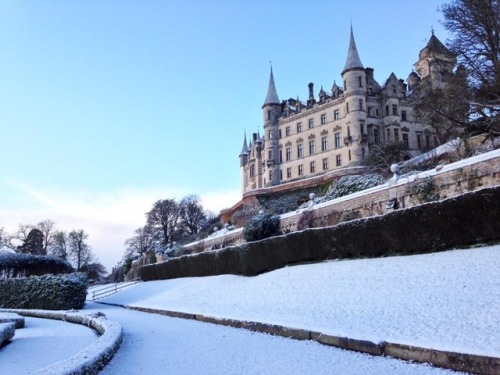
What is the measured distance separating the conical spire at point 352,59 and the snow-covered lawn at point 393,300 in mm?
38585

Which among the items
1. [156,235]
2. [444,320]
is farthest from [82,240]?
[444,320]

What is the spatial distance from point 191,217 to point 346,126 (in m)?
33.0

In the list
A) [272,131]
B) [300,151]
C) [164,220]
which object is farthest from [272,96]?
[164,220]

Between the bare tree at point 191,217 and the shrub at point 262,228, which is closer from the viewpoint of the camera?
the shrub at point 262,228

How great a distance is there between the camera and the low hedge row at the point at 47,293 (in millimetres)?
24141

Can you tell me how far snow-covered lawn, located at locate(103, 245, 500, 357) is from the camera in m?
7.37

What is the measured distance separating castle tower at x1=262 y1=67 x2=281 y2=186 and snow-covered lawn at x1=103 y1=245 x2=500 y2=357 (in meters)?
42.8

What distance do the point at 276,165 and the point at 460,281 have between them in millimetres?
51445

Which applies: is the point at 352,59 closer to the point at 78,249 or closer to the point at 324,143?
the point at 324,143

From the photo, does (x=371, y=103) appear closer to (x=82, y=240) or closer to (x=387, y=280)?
(x=387, y=280)

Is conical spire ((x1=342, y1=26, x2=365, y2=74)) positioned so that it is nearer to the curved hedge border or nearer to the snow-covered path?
the curved hedge border

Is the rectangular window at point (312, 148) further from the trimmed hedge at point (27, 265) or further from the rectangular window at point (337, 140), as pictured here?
the trimmed hedge at point (27, 265)

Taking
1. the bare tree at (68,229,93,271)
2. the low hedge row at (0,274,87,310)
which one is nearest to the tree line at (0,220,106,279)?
the bare tree at (68,229,93,271)

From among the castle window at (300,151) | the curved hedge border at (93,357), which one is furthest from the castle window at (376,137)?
the curved hedge border at (93,357)
